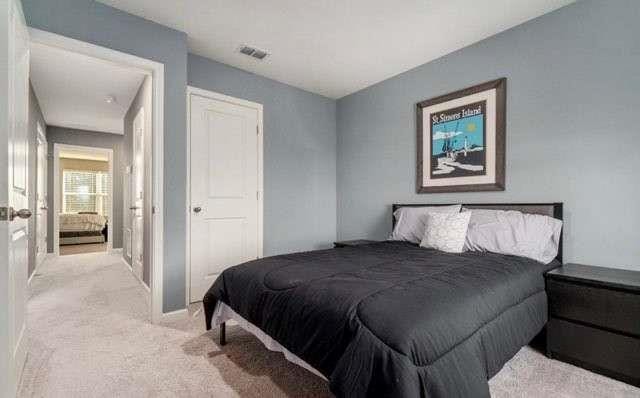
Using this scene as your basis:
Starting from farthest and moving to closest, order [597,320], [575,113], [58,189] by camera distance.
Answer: [58,189], [575,113], [597,320]

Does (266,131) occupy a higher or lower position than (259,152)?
higher

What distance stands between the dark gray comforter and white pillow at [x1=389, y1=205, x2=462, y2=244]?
745 mm

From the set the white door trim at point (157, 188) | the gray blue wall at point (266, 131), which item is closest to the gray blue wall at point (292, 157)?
the gray blue wall at point (266, 131)

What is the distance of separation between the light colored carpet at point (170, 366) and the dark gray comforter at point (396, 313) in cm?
25

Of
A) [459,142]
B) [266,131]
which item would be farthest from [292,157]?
[459,142]

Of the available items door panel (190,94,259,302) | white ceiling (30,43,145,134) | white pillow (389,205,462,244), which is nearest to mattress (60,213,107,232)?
white ceiling (30,43,145,134)

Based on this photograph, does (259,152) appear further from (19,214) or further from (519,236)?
(519,236)

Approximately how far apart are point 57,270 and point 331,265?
15.3 feet

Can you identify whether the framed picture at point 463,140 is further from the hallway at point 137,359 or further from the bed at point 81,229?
the bed at point 81,229

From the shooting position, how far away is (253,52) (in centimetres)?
301

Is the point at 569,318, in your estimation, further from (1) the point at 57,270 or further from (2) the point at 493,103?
(1) the point at 57,270

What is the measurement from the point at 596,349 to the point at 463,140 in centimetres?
185

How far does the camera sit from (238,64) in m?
3.27

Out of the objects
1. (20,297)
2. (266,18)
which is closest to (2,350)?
(20,297)
